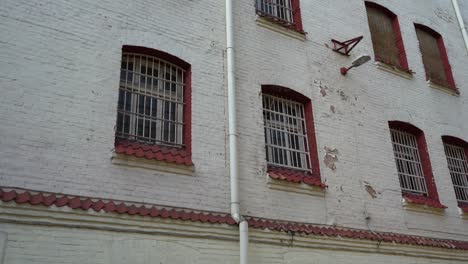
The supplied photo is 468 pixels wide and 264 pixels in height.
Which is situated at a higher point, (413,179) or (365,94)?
(365,94)

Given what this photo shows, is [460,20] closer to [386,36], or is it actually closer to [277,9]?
[386,36]

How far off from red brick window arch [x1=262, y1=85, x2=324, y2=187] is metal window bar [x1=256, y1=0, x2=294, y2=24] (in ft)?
6.40

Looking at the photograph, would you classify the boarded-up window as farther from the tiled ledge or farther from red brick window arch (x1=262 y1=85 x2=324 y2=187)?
the tiled ledge

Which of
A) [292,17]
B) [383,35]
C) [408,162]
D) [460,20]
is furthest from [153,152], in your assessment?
[460,20]

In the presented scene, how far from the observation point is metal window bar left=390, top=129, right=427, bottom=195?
1020 cm

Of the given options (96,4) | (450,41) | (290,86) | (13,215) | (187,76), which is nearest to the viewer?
(13,215)

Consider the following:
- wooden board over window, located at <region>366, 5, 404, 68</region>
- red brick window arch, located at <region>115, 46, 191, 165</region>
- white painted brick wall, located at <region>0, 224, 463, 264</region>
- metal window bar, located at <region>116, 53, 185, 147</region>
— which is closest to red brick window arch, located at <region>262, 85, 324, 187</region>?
white painted brick wall, located at <region>0, 224, 463, 264</region>

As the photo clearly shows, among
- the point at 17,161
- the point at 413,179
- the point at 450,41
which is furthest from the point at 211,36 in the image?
the point at 450,41

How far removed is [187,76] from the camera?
8.02m

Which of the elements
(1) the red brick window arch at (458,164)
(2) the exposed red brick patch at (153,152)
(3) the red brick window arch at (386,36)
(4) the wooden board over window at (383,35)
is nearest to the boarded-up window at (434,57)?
(3) the red brick window arch at (386,36)

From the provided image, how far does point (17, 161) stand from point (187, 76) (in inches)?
130

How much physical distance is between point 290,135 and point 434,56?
6.90m

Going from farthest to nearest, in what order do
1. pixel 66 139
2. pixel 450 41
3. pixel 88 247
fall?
pixel 450 41 → pixel 66 139 → pixel 88 247

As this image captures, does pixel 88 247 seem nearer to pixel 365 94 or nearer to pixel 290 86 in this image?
pixel 290 86
